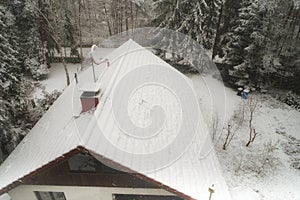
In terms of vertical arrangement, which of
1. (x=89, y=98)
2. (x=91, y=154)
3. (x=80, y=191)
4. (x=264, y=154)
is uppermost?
(x=89, y=98)

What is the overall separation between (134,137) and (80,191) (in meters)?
2.65

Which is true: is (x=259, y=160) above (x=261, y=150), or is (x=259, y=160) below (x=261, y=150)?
below

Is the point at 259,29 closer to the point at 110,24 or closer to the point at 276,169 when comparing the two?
the point at 276,169

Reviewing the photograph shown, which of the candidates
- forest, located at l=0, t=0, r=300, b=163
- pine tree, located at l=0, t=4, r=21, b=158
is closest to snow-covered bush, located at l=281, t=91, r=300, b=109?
forest, located at l=0, t=0, r=300, b=163

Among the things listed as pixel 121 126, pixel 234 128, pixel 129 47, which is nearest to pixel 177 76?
pixel 129 47

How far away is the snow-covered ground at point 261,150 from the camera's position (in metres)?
11.3

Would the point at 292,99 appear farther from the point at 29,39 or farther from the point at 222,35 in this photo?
the point at 29,39

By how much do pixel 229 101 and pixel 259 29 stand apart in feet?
17.4

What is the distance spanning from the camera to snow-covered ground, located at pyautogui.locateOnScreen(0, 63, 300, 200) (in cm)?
1132

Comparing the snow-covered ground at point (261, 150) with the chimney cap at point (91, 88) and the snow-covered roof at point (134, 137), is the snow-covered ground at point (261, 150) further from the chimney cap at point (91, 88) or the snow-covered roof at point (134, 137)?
the chimney cap at point (91, 88)

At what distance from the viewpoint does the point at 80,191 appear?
827 centimetres

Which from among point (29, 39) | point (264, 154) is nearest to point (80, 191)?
point (264, 154)

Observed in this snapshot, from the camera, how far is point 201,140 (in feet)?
31.9

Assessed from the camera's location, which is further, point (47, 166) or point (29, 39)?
point (29, 39)
